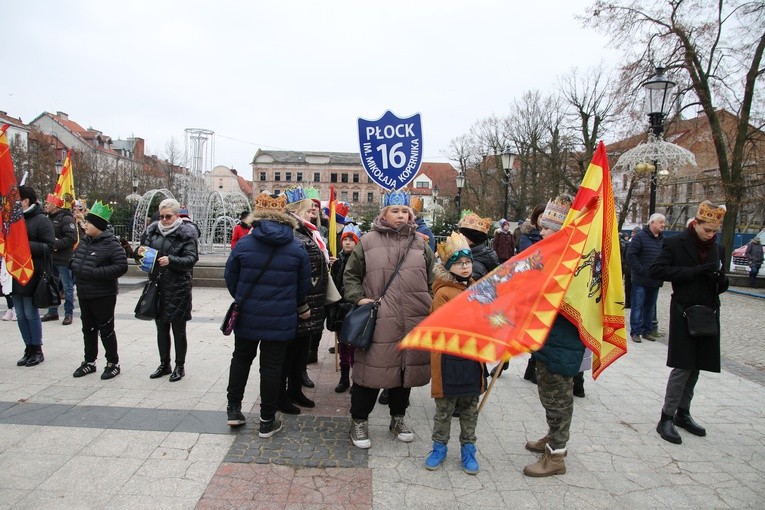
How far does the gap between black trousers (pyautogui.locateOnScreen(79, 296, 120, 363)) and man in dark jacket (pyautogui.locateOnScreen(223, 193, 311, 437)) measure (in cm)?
204

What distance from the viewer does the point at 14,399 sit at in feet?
14.9

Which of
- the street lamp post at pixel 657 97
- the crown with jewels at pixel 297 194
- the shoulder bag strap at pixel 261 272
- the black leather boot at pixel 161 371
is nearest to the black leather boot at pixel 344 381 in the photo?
the shoulder bag strap at pixel 261 272

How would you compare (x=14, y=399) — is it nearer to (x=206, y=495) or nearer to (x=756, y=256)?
(x=206, y=495)

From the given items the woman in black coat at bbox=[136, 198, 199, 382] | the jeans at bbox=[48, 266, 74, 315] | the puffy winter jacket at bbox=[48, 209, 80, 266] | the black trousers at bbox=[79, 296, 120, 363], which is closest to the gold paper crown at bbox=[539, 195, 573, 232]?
the woman in black coat at bbox=[136, 198, 199, 382]

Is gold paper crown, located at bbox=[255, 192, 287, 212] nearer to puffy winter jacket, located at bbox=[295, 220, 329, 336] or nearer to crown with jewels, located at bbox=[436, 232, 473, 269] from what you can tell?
puffy winter jacket, located at bbox=[295, 220, 329, 336]

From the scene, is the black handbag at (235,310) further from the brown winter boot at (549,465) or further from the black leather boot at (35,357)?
the black leather boot at (35,357)

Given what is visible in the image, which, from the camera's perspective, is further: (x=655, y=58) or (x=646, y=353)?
(x=655, y=58)

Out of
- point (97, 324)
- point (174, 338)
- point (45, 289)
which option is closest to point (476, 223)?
point (174, 338)

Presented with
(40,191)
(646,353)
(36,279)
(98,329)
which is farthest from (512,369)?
(40,191)

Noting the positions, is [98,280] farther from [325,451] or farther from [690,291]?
[690,291]

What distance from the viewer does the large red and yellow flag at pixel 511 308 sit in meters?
2.74

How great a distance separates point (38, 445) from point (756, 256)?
20.4 m

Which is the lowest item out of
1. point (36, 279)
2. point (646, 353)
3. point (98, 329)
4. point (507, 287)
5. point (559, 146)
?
point (646, 353)

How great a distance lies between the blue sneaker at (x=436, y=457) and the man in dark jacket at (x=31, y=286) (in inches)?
188
